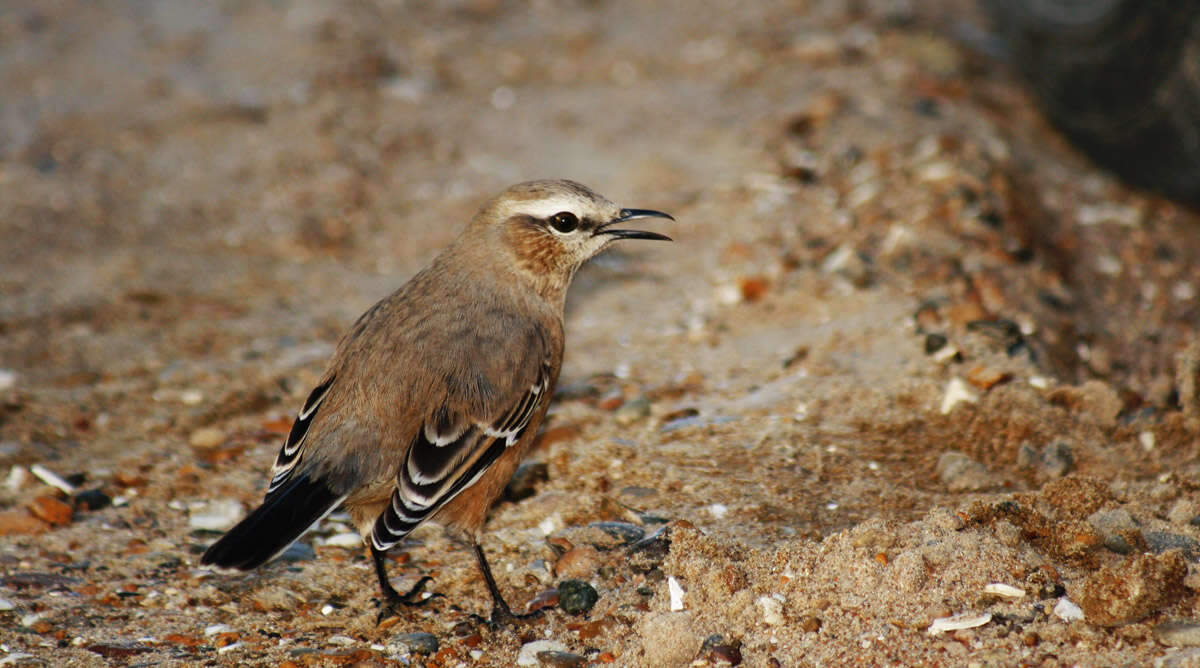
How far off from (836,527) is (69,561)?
3126mm

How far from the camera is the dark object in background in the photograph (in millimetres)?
6840

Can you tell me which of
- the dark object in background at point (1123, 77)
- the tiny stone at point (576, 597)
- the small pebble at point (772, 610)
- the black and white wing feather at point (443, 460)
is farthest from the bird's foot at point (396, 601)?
the dark object in background at point (1123, 77)

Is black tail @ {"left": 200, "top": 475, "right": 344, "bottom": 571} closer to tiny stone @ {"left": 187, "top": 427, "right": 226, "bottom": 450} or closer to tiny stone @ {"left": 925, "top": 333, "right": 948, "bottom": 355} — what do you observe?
tiny stone @ {"left": 187, "top": 427, "right": 226, "bottom": 450}

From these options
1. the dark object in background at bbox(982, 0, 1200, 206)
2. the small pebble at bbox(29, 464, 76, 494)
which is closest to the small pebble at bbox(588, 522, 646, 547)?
the small pebble at bbox(29, 464, 76, 494)

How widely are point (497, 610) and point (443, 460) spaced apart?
1.99 feet

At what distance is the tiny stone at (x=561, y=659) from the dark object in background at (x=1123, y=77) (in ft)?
17.3

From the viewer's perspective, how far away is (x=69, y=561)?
4633mm

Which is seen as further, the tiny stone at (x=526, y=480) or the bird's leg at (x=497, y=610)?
the tiny stone at (x=526, y=480)

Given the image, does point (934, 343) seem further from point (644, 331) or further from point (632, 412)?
point (644, 331)

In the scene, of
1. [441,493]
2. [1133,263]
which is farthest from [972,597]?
[1133,263]

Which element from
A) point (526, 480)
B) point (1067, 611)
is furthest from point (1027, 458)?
point (526, 480)

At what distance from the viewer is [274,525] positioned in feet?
13.0

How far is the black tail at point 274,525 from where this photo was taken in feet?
12.6

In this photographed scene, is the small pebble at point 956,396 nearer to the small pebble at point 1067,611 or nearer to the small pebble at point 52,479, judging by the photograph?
the small pebble at point 1067,611
